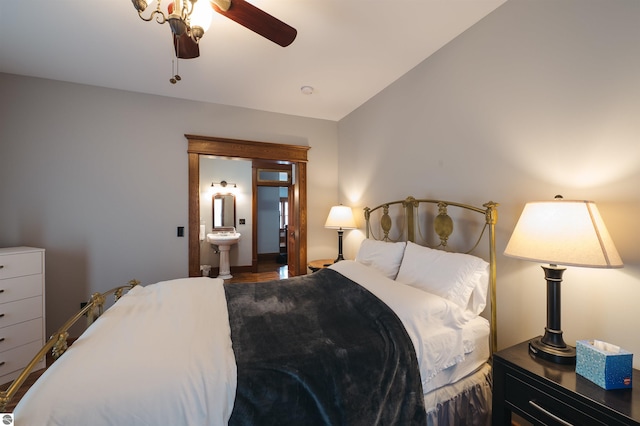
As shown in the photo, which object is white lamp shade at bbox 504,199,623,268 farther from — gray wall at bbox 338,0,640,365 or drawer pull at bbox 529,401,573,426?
drawer pull at bbox 529,401,573,426

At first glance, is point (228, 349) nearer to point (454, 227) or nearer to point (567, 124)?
point (454, 227)

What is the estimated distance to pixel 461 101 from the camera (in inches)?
78.6

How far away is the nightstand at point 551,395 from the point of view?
95cm

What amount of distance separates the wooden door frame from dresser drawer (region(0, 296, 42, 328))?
1.25m

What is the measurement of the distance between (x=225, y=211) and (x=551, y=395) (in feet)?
17.7

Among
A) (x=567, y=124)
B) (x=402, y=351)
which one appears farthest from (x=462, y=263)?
(x=567, y=124)

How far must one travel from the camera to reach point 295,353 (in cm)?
119

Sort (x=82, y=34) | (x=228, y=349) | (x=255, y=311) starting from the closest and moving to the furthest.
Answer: (x=228, y=349)
(x=255, y=311)
(x=82, y=34)

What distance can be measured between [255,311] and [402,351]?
88 cm

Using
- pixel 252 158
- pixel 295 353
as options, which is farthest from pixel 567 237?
pixel 252 158

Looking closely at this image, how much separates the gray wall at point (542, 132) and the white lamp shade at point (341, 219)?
949mm

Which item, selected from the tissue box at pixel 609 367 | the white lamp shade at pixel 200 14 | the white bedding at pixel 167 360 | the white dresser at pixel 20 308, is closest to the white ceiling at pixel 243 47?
the white lamp shade at pixel 200 14

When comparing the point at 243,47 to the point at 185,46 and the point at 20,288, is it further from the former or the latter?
the point at 20,288

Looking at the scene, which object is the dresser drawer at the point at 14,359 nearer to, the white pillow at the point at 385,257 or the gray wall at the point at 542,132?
the white pillow at the point at 385,257
